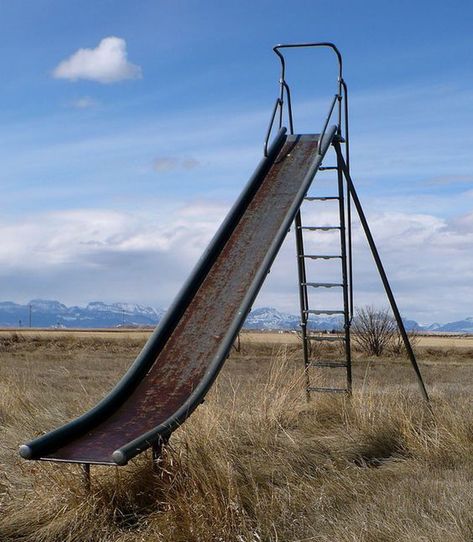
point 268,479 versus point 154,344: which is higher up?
point 154,344

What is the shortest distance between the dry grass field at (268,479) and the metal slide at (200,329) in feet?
0.70

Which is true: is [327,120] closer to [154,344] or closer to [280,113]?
[280,113]

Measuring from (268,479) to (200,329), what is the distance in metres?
1.71

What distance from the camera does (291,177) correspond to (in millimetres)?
9117

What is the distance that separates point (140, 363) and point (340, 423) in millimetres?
2300

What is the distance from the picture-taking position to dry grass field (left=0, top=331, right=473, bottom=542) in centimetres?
496

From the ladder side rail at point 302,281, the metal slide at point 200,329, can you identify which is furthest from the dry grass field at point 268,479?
the ladder side rail at point 302,281

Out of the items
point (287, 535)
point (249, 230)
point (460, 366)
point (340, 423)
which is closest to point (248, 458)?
point (287, 535)

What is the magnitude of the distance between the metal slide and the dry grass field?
0.70 feet

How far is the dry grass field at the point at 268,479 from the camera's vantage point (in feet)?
16.3

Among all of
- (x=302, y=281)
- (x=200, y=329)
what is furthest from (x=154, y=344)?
(x=302, y=281)

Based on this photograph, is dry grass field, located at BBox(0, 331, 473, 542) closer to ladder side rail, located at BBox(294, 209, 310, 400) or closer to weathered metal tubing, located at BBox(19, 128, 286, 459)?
weathered metal tubing, located at BBox(19, 128, 286, 459)

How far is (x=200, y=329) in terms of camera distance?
288 inches

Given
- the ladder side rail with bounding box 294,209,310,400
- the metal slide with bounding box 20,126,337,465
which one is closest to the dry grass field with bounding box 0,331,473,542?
the metal slide with bounding box 20,126,337,465
